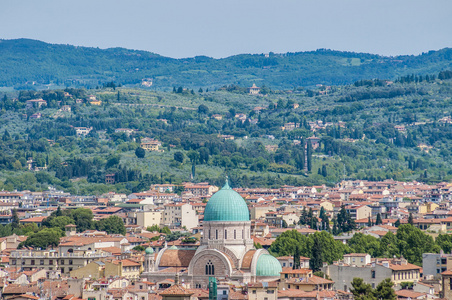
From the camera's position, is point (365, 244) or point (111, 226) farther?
point (111, 226)

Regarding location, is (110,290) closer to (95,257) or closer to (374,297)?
(374,297)

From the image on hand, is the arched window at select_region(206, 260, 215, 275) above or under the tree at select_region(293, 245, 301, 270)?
above

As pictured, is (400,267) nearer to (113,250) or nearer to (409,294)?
(409,294)

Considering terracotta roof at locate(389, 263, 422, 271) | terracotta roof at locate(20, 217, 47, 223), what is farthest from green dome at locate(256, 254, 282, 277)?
terracotta roof at locate(20, 217, 47, 223)

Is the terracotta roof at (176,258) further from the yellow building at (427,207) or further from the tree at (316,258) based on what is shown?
the yellow building at (427,207)

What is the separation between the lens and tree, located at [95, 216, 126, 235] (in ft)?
395

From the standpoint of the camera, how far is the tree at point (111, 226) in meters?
120

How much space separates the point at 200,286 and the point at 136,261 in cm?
1566

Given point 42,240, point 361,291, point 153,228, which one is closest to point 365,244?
point 42,240

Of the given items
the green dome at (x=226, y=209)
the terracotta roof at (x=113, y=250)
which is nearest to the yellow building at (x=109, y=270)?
the green dome at (x=226, y=209)

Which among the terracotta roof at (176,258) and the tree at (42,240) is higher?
the terracotta roof at (176,258)

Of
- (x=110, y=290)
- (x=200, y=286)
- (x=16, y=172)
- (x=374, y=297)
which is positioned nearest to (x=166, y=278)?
(x=200, y=286)

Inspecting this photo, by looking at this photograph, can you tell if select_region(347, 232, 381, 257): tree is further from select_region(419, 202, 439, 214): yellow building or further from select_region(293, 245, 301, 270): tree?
select_region(419, 202, 439, 214): yellow building

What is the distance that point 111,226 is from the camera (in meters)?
121
